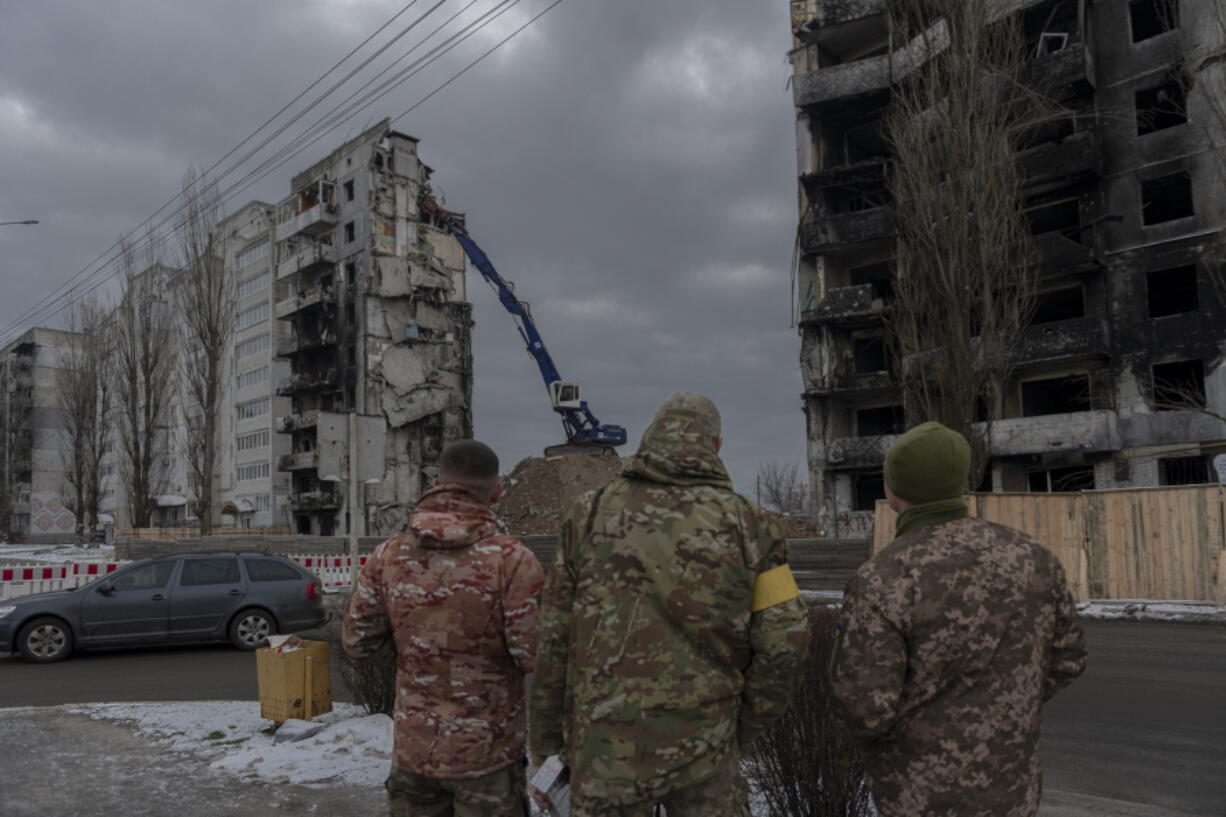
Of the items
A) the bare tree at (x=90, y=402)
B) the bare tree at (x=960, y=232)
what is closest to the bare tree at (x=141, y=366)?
the bare tree at (x=90, y=402)

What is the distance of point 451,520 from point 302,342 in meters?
61.0

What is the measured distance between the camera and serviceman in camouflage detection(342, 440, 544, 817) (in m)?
3.15

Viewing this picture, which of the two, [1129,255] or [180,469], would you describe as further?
[180,469]

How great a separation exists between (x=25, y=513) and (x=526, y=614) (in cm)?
10715

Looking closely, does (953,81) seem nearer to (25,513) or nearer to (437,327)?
(437,327)

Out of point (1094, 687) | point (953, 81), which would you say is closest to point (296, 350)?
point (953, 81)

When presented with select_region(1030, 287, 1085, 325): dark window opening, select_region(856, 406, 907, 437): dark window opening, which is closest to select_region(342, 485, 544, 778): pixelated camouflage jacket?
→ select_region(1030, 287, 1085, 325): dark window opening

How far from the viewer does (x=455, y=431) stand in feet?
196

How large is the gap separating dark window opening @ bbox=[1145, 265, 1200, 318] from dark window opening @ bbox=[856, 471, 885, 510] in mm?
11386

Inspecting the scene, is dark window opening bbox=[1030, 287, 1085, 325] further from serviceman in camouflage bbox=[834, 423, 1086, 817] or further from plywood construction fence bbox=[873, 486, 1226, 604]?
serviceman in camouflage bbox=[834, 423, 1086, 817]

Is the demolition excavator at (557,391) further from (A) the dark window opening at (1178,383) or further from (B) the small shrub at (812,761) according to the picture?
(B) the small shrub at (812,761)

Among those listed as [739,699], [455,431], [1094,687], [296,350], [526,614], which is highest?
[296,350]

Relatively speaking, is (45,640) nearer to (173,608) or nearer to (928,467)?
(173,608)

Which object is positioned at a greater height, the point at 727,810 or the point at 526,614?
the point at 526,614
